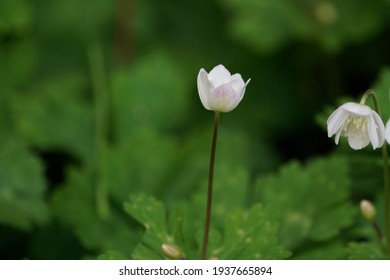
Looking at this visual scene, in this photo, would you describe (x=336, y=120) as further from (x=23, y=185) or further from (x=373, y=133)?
(x=23, y=185)

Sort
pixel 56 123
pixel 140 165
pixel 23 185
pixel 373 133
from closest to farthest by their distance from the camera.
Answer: pixel 373 133 → pixel 23 185 → pixel 140 165 → pixel 56 123

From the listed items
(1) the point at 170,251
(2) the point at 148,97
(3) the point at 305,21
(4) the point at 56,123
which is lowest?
(1) the point at 170,251

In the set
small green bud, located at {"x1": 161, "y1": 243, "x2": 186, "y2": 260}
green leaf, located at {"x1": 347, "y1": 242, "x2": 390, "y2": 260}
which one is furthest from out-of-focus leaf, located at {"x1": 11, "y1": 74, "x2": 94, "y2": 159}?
green leaf, located at {"x1": 347, "y1": 242, "x2": 390, "y2": 260}

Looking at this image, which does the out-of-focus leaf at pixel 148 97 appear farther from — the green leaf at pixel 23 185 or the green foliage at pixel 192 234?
the green foliage at pixel 192 234

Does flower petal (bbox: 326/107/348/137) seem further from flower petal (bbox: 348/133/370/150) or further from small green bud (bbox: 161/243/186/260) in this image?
small green bud (bbox: 161/243/186/260)

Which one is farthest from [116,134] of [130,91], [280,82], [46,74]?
[280,82]

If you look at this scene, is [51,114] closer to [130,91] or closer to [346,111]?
[130,91]

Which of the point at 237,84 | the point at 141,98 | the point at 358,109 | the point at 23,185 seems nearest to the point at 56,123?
the point at 141,98
